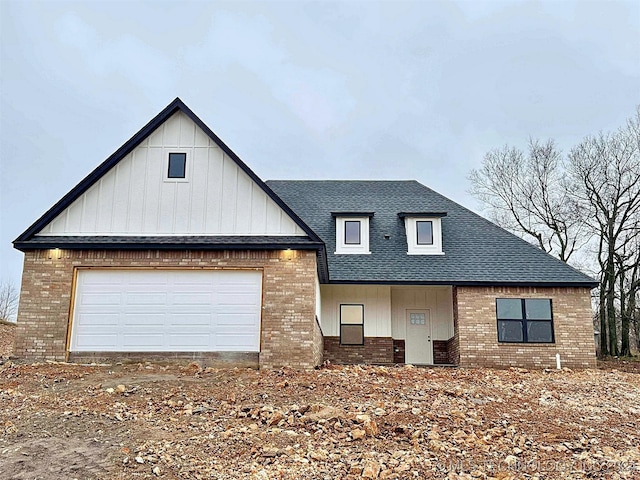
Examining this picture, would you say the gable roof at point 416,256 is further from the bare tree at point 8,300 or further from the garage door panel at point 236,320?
the bare tree at point 8,300

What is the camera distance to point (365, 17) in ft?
74.1

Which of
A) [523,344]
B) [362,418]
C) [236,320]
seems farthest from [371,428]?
[523,344]

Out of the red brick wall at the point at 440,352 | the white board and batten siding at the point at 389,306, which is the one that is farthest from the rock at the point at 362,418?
the red brick wall at the point at 440,352

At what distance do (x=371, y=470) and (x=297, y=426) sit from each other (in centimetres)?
196

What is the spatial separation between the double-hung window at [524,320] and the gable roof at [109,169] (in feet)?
21.3

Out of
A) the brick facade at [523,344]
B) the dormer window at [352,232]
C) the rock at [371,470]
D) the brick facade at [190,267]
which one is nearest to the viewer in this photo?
the rock at [371,470]

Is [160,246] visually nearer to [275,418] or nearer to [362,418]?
[275,418]

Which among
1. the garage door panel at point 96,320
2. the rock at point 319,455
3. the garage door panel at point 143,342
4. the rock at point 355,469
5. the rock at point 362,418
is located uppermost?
the garage door panel at point 96,320

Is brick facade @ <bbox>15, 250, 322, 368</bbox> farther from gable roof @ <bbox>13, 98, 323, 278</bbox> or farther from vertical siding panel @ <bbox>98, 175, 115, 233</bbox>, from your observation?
vertical siding panel @ <bbox>98, 175, 115, 233</bbox>

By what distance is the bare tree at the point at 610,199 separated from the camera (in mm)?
23875

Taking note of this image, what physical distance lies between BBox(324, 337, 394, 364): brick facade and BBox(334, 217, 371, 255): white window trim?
2855 millimetres

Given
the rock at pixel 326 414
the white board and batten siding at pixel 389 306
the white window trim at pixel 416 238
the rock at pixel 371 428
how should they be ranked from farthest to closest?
1. the white window trim at pixel 416 238
2. the white board and batten siding at pixel 389 306
3. the rock at pixel 326 414
4. the rock at pixel 371 428

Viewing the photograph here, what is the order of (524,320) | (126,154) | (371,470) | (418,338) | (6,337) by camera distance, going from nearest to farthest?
(371,470), (126,154), (524,320), (418,338), (6,337)

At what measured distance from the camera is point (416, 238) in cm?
1891
